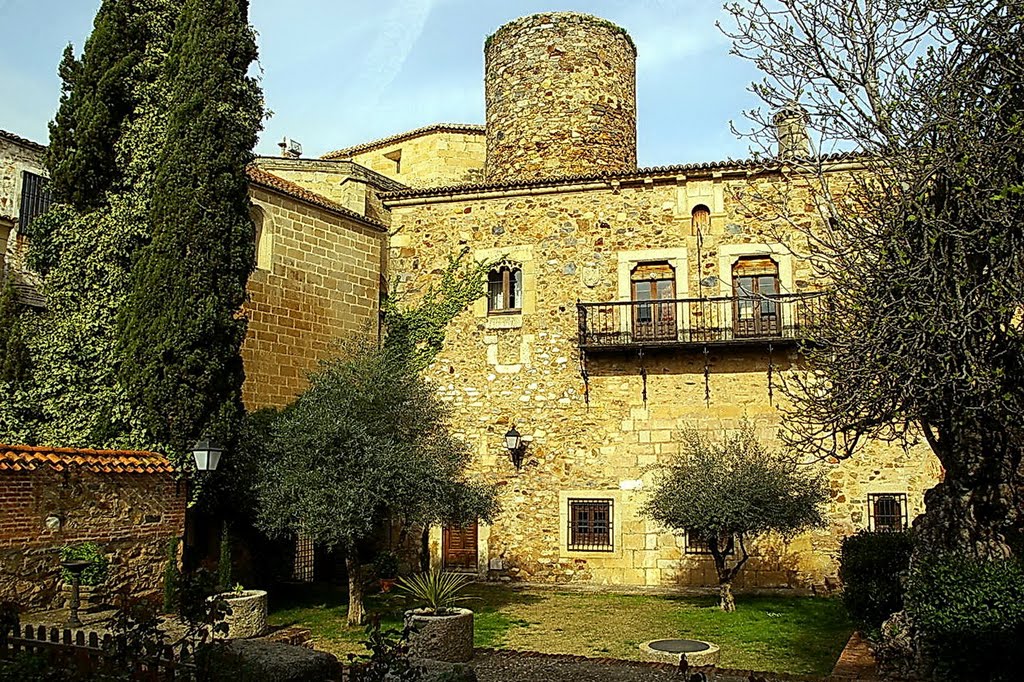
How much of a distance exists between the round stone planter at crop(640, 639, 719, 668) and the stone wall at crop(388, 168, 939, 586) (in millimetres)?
5857

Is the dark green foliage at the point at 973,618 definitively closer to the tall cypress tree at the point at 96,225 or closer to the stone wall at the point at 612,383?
the stone wall at the point at 612,383

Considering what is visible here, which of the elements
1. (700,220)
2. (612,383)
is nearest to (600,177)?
(700,220)

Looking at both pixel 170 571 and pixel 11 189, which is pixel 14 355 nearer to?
pixel 170 571

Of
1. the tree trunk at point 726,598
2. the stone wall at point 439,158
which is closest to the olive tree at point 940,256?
the tree trunk at point 726,598

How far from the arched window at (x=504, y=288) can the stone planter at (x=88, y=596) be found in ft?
31.9

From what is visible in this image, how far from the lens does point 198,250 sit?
13406 millimetres

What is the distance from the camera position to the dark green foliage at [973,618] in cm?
716

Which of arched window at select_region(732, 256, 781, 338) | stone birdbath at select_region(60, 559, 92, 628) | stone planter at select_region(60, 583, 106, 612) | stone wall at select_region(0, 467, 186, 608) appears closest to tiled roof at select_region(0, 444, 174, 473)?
stone wall at select_region(0, 467, 186, 608)

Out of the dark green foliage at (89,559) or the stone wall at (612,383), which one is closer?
the dark green foliage at (89,559)

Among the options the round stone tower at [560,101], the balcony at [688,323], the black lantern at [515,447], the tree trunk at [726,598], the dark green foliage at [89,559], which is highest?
the round stone tower at [560,101]

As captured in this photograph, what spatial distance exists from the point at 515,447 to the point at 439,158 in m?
11.9

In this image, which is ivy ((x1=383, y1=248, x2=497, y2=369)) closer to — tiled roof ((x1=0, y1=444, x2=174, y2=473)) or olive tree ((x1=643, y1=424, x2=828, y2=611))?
olive tree ((x1=643, y1=424, x2=828, y2=611))

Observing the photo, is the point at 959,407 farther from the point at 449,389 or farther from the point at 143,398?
the point at 449,389

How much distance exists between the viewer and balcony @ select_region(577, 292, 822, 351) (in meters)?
17.1
